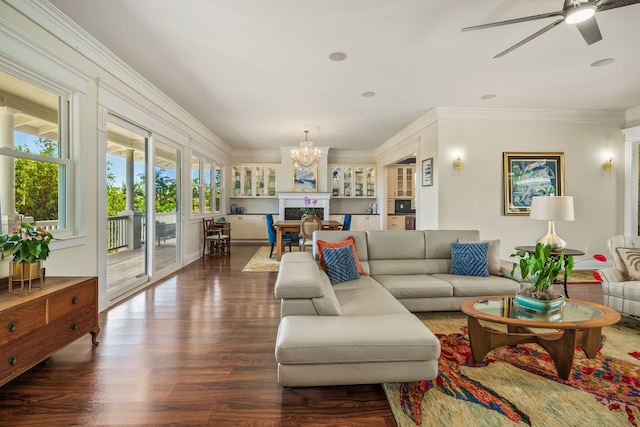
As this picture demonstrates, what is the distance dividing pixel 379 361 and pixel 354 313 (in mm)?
462

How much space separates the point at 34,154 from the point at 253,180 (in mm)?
6909

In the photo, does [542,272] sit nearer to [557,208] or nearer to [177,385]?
[557,208]

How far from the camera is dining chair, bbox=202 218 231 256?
689cm

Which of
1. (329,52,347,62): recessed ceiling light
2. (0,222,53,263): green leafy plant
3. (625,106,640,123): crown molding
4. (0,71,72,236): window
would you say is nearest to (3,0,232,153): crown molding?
(0,71,72,236): window

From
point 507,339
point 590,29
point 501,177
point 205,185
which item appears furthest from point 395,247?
point 205,185

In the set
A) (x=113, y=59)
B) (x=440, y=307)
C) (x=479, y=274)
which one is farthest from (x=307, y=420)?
(x=113, y=59)

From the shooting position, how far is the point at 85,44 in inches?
120

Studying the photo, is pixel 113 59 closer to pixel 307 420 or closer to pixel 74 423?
pixel 74 423

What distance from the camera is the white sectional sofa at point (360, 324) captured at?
5.97 feet

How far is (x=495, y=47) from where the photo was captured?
10.7 feet

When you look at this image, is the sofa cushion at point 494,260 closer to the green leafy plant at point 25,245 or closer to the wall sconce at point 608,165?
the wall sconce at point 608,165

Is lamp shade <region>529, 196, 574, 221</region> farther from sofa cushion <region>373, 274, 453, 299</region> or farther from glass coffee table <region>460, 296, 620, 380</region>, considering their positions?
sofa cushion <region>373, 274, 453, 299</region>

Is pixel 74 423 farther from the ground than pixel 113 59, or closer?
closer

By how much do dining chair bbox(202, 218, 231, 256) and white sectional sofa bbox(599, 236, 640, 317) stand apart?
6.33 m
